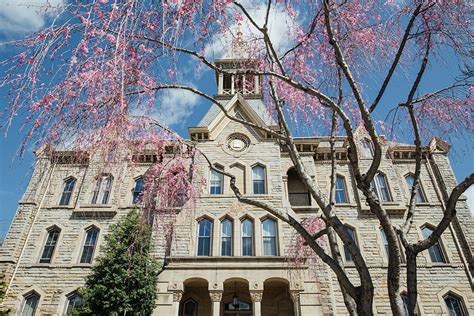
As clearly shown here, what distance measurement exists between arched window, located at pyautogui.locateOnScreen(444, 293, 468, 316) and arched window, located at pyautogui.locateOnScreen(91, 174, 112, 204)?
19.1 meters

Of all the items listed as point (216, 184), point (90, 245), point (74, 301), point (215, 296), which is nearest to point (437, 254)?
point (215, 296)

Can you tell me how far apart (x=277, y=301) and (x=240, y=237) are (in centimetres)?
347

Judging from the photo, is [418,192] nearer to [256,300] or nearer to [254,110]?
[254,110]

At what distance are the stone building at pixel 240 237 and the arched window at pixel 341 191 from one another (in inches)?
2.6

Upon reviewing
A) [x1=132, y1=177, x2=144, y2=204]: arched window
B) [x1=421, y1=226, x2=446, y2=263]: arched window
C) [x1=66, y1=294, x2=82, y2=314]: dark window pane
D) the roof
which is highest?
the roof

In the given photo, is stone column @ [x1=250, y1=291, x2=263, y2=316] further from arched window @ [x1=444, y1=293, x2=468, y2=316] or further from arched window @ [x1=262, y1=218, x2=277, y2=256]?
arched window @ [x1=444, y1=293, x2=468, y2=316]

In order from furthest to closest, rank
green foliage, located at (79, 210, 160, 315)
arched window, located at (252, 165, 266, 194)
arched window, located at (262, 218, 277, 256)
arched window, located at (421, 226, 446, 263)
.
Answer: arched window, located at (252, 165, 266, 194) → arched window, located at (421, 226, 446, 263) → arched window, located at (262, 218, 277, 256) → green foliage, located at (79, 210, 160, 315)

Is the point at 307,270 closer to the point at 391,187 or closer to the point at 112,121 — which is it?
the point at 391,187

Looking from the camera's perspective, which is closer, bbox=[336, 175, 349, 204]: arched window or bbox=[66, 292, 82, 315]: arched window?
bbox=[66, 292, 82, 315]: arched window

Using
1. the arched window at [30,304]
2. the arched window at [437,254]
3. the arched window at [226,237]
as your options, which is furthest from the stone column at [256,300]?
the arched window at [30,304]

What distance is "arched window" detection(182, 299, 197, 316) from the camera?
16266 mm

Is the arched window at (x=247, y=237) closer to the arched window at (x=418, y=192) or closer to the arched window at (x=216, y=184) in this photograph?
the arched window at (x=216, y=184)

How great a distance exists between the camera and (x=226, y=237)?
16.8m

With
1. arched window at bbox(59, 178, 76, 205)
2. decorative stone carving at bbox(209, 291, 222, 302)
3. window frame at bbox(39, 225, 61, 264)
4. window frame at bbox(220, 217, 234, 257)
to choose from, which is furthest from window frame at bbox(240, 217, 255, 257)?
arched window at bbox(59, 178, 76, 205)
